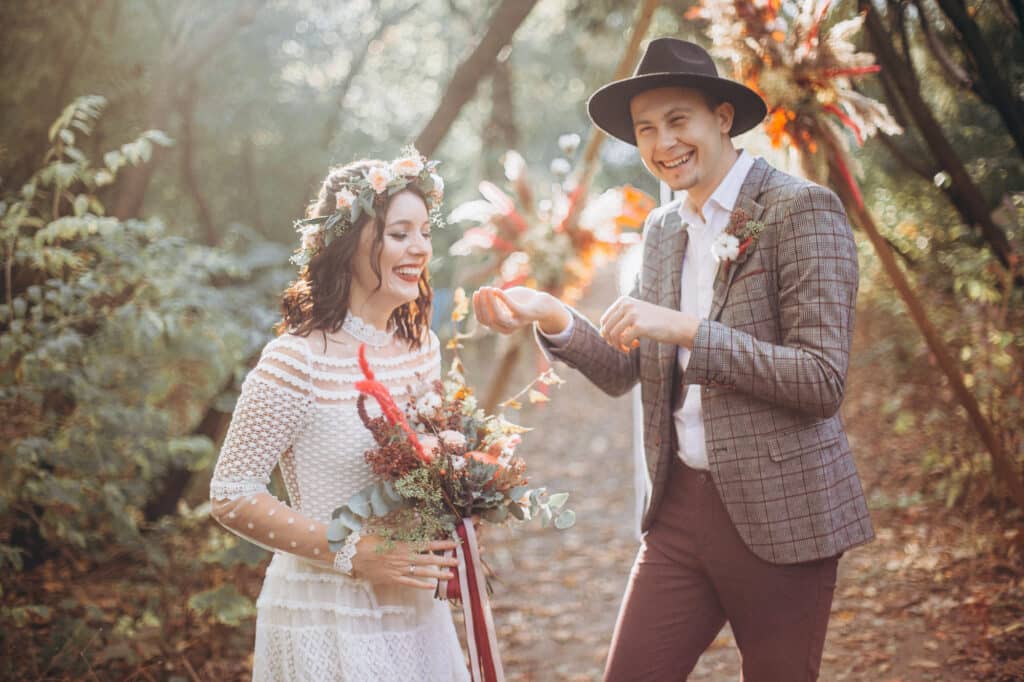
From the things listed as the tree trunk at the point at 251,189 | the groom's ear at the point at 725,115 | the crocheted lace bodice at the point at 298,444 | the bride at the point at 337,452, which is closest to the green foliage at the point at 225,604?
the bride at the point at 337,452

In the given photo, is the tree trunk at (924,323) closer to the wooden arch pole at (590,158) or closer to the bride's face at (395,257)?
the wooden arch pole at (590,158)

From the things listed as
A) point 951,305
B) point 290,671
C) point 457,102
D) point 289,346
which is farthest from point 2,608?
point 951,305

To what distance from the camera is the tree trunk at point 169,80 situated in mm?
5094

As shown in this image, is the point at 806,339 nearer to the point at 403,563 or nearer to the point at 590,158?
the point at 403,563

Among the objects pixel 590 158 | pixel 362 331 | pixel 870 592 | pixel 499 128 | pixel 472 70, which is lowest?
pixel 870 592

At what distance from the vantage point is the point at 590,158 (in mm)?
5109

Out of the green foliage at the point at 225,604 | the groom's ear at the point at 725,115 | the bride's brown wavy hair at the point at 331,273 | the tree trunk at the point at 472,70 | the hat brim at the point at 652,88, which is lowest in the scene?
the green foliage at the point at 225,604

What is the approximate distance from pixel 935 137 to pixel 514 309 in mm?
2833

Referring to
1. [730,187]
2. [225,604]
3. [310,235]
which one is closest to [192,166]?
[225,604]

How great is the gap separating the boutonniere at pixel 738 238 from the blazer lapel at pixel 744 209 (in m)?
0.02

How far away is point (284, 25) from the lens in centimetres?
737

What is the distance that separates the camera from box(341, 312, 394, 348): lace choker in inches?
92.7

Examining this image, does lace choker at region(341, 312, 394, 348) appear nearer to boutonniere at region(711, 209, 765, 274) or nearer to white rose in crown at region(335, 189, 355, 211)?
white rose in crown at region(335, 189, 355, 211)

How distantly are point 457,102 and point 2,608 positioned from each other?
354 cm
